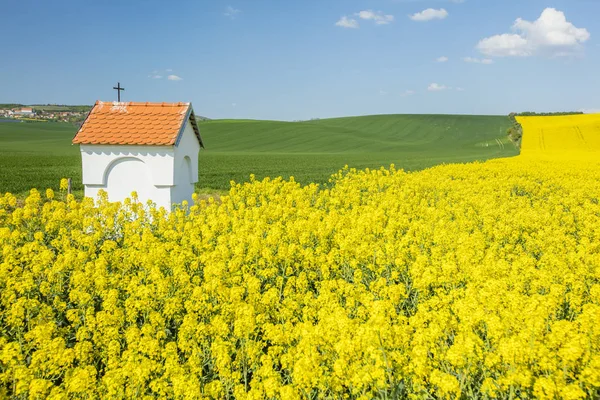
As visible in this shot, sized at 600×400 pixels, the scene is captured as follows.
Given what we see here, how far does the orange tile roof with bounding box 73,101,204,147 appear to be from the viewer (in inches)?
489

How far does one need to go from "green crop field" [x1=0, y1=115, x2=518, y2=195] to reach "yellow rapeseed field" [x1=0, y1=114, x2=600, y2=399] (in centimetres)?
2059

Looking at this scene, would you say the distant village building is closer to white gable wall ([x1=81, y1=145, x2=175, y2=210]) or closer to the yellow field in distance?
the yellow field in distance

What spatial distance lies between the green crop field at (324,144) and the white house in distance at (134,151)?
1748 centimetres

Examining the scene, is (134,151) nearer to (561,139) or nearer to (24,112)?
(561,139)

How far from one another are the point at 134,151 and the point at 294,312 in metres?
8.42

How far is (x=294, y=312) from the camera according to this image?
645 cm

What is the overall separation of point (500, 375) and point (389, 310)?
1593 mm

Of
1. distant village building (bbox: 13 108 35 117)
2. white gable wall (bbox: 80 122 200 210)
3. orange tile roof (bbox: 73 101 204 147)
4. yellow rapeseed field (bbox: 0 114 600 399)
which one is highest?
distant village building (bbox: 13 108 35 117)

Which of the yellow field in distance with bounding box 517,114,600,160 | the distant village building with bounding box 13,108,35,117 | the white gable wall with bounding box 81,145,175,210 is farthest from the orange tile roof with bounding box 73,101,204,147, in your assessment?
the distant village building with bounding box 13,108,35,117

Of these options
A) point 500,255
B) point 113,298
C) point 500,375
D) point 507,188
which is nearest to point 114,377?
point 113,298

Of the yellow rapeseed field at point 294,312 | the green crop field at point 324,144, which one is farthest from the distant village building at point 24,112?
the yellow rapeseed field at point 294,312

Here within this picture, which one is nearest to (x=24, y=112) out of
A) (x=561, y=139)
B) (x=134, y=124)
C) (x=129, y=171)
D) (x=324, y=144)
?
(x=324, y=144)

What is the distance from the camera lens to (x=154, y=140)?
40.5ft

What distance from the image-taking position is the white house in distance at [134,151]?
40.9 ft
